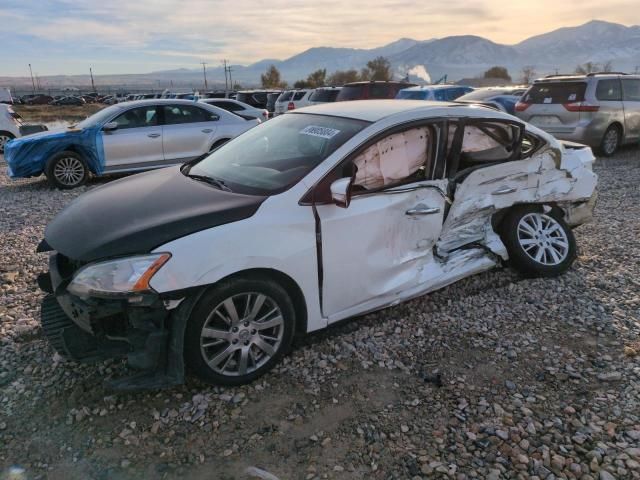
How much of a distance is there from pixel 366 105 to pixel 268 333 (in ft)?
6.84

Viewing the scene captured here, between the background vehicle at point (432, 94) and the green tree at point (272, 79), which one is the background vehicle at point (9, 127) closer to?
the background vehicle at point (432, 94)

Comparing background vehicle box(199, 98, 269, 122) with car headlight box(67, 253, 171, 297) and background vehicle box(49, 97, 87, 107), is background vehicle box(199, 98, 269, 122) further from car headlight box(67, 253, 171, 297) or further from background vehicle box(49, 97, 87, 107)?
background vehicle box(49, 97, 87, 107)

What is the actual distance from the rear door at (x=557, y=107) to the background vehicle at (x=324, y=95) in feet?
25.4

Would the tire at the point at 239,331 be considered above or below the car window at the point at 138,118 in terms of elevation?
below

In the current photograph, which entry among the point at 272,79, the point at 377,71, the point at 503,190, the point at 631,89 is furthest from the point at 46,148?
the point at 272,79

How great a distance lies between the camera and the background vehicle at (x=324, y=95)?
17.3 meters

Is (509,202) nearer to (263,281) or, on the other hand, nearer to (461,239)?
(461,239)

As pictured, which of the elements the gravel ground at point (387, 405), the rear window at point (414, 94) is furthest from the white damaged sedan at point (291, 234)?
the rear window at point (414, 94)

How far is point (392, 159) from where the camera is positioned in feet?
11.9

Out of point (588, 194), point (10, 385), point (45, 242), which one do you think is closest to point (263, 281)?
point (45, 242)

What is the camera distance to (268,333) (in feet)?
10.2

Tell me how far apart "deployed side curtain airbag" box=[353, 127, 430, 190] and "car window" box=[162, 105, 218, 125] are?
266 inches

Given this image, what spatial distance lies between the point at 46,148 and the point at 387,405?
26.8 feet

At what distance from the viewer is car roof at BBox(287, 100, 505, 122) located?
3.73 m
